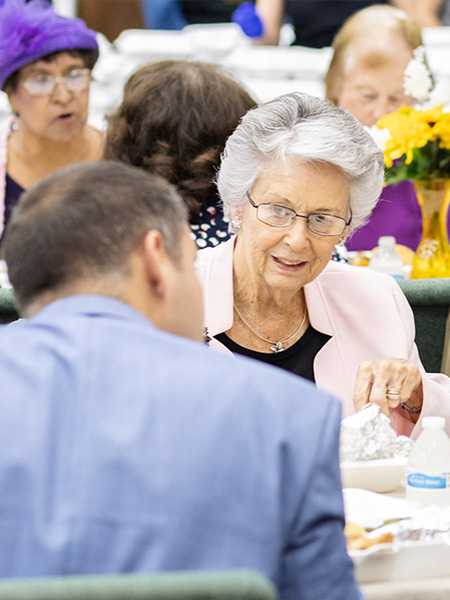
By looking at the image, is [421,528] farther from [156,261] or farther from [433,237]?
[433,237]

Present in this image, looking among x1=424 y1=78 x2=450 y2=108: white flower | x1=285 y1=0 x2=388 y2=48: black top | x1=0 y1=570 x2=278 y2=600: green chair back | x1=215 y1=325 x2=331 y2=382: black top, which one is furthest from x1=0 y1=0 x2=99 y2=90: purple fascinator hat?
x1=0 y1=570 x2=278 y2=600: green chair back

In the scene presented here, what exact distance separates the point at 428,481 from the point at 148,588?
106 centimetres

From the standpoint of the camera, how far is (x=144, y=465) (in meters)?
1.07

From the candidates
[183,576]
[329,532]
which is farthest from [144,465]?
[329,532]

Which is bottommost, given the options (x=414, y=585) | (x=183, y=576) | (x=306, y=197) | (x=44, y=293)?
(x=414, y=585)

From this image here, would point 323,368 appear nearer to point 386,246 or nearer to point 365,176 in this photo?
point 365,176

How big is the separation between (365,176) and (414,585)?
1366mm

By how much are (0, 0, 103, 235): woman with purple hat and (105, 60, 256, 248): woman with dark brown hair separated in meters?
1.16

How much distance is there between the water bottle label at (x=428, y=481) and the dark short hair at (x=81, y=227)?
84 cm

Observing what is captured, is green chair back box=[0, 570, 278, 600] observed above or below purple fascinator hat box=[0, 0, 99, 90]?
above

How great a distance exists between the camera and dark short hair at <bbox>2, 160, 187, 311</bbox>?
120 centimetres

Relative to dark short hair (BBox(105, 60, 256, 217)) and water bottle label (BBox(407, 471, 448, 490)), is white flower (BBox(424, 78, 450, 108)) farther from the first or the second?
water bottle label (BBox(407, 471, 448, 490))

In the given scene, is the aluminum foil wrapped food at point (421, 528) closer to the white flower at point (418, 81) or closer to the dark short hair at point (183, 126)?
the dark short hair at point (183, 126)

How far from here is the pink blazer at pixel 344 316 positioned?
257cm
